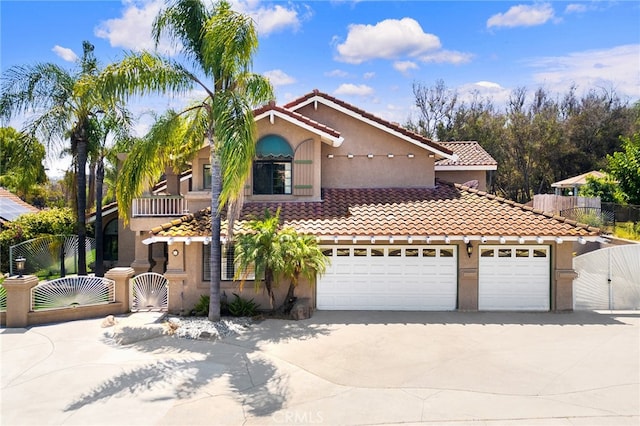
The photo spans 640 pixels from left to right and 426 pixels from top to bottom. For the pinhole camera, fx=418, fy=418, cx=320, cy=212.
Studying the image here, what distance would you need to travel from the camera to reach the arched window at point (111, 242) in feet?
80.2

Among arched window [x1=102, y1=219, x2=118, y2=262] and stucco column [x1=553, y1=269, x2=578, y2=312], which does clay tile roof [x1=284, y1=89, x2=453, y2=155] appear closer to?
stucco column [x1=553, y1=269, x2=578, y2=312]

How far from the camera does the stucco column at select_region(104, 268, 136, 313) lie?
13.7 m

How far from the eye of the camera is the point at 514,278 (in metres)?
14.5

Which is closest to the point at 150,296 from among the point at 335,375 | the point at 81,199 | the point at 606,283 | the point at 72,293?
the point at 72,293

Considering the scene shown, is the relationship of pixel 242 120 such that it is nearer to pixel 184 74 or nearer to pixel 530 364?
pixel 184 74

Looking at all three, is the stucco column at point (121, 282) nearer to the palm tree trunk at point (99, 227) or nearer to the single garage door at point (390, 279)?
the single garage door at point (390, 279)

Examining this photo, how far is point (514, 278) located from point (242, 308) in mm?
9332

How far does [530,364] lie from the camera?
9.82m

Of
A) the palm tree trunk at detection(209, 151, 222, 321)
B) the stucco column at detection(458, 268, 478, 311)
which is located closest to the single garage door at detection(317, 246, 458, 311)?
the stucco column at detection(458, 268, 478, 311)

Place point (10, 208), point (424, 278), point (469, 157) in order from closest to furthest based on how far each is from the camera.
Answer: point (424, 278) < point (469, 157) < point (10, 208)

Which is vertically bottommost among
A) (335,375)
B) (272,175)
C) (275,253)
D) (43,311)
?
(335,375)

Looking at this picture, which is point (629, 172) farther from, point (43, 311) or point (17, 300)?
point (17, 300)

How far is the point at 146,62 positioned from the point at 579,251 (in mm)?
20471

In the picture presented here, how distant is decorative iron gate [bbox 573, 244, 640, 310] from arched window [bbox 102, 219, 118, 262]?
23.1m
